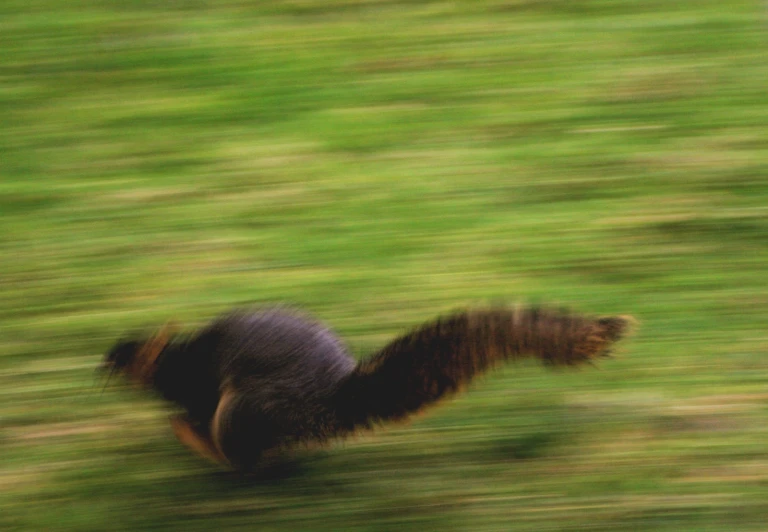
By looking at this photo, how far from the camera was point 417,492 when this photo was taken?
12.3ft

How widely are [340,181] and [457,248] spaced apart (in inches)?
30.4

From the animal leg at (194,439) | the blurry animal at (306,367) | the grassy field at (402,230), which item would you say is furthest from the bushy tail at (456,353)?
the animal leg at (194,439)

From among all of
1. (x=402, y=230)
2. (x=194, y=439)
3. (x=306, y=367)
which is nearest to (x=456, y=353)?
(x=306, y=367)

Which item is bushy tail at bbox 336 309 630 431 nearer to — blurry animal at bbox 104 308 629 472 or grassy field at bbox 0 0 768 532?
blurry animal at bbox 104 308 629 472

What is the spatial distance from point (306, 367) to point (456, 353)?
1.56ft

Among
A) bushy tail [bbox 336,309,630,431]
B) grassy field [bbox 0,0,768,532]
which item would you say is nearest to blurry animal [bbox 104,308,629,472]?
bushy tail [bbox 336,309,630,431]

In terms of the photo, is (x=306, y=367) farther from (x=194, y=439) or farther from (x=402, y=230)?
(x=402, y=230)

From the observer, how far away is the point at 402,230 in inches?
204

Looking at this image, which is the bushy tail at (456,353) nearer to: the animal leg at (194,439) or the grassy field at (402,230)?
the grassy field at (402,230)

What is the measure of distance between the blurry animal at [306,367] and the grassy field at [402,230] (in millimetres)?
217

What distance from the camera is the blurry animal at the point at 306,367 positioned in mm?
3258

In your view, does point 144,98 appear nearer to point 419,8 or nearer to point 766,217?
point 419,8

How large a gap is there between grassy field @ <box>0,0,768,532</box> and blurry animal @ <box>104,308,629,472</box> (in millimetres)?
217

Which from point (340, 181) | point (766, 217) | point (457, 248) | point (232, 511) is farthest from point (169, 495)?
point (766, 217)
